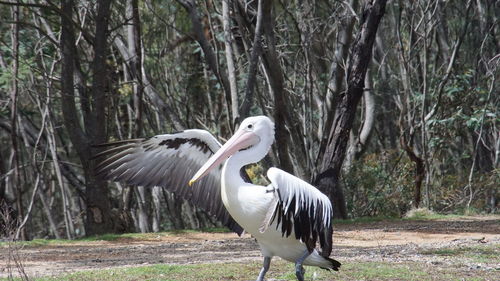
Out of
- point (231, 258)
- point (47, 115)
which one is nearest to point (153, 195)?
point (47, 115)

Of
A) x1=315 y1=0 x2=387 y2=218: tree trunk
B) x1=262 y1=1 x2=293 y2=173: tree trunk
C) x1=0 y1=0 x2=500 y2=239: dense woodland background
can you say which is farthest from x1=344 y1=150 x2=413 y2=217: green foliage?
x1=315 y1=0 x2=387 y2=218: tree trunk

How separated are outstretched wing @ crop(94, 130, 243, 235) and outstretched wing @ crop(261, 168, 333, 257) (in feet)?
5.79

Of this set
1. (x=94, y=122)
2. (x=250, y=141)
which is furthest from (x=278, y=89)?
(x=250, y=141)

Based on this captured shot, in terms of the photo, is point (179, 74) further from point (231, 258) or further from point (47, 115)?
point (231, 258)

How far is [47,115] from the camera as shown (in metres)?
18.8

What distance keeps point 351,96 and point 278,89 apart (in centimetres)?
128

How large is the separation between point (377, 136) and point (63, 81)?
49.4 feet

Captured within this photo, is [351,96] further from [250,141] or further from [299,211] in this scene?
[299,211]

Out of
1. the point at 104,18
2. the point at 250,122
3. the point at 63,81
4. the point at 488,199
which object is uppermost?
the point at 104,18

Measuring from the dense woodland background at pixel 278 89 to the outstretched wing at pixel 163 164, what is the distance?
174 cm

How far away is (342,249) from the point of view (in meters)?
10.3

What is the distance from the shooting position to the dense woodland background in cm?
1386

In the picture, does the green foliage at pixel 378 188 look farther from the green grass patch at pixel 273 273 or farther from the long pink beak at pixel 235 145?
the long pink beak at pixel 235 145

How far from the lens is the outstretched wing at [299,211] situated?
6.62 meters
